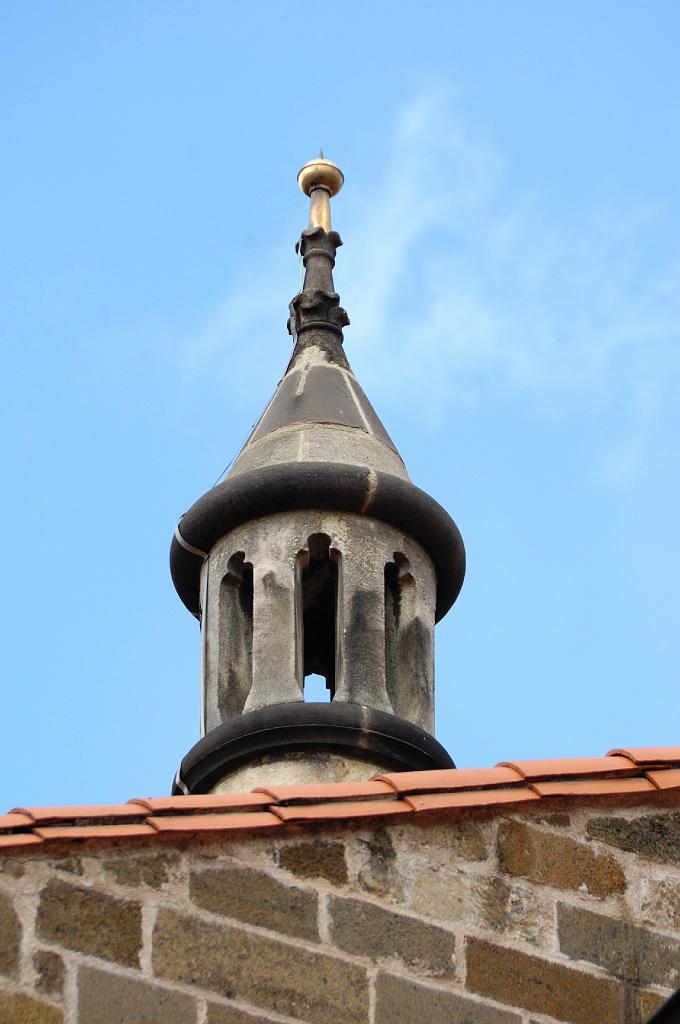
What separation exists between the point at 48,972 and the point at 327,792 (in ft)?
3.36

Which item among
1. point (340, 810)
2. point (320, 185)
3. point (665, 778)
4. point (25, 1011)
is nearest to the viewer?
point (25, 1011)

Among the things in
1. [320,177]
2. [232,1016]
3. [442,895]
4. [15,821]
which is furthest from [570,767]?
[320,177]

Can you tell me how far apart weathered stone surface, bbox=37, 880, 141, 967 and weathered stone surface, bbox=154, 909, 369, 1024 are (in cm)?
8

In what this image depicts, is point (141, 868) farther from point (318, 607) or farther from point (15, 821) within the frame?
point (318, 607)

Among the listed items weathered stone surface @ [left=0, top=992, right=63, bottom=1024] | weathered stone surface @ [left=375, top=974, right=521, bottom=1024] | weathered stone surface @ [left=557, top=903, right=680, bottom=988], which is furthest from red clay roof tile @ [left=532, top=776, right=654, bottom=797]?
weathered stone surface @ [left=0, top=992, right=63, bottom=1024]

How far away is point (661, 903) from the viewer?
634 cm

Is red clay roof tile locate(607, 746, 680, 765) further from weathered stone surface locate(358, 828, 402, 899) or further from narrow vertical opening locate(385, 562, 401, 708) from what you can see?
narrow vertical opening locate(385, 562, 401, 708)

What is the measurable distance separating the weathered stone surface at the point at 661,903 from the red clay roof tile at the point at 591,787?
276 millimetres

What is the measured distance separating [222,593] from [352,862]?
4318 mm

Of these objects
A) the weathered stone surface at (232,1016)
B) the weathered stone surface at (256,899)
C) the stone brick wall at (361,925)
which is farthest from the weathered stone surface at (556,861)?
the weathered stone surface at (232,1016)

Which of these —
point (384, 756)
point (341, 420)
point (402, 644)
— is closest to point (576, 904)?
point (384, 756)

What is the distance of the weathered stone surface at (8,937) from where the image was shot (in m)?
5.54

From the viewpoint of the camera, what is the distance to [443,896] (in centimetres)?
614

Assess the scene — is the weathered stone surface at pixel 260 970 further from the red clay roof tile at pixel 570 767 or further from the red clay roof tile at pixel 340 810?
the red clay roof tile at pixel 570 767
